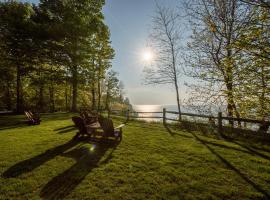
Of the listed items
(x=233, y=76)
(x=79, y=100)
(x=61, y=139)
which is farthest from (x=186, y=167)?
(x=79, y=100)

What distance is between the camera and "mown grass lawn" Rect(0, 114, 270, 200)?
430cm

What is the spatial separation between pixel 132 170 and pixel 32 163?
3.27 meters

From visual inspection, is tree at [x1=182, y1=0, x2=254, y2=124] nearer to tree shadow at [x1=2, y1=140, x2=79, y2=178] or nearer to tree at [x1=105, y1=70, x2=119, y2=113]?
tree shadow at [x1=2, y1=140, x2=79, y2=178]

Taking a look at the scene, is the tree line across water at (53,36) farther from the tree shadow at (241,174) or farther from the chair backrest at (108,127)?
the tree shadow at (241,174)

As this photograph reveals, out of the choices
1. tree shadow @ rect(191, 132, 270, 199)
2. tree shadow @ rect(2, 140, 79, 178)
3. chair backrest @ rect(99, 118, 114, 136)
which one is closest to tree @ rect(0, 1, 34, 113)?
chair backrest @ rect(99, 118, 114, 136)

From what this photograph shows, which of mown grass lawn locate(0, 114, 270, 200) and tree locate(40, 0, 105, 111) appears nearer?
mown grass lawn locate(0, 114, 270, 200)

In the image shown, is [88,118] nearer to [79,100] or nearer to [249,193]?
[249,193]

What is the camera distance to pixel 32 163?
5969 millimetres

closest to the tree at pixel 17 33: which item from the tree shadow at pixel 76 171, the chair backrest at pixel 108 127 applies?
the chair backrest at pixel 108 127

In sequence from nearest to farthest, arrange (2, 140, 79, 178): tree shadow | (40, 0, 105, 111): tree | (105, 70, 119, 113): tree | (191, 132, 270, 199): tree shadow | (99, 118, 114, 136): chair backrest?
1. (191, 132, 270, 199): tree shadow
2. (2, 140, 79, 178): tree shadow
3. (99, 118, 114, 136): chair backrest
4. (40, 0, 105, 111): tree
5. (105, 70, 119, 113): tree

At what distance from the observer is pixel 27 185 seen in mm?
4539

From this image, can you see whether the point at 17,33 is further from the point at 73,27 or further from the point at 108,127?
the point at 108,127

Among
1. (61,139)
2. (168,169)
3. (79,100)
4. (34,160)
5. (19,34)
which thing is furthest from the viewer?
(79,100)

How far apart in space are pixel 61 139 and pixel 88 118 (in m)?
3.03
